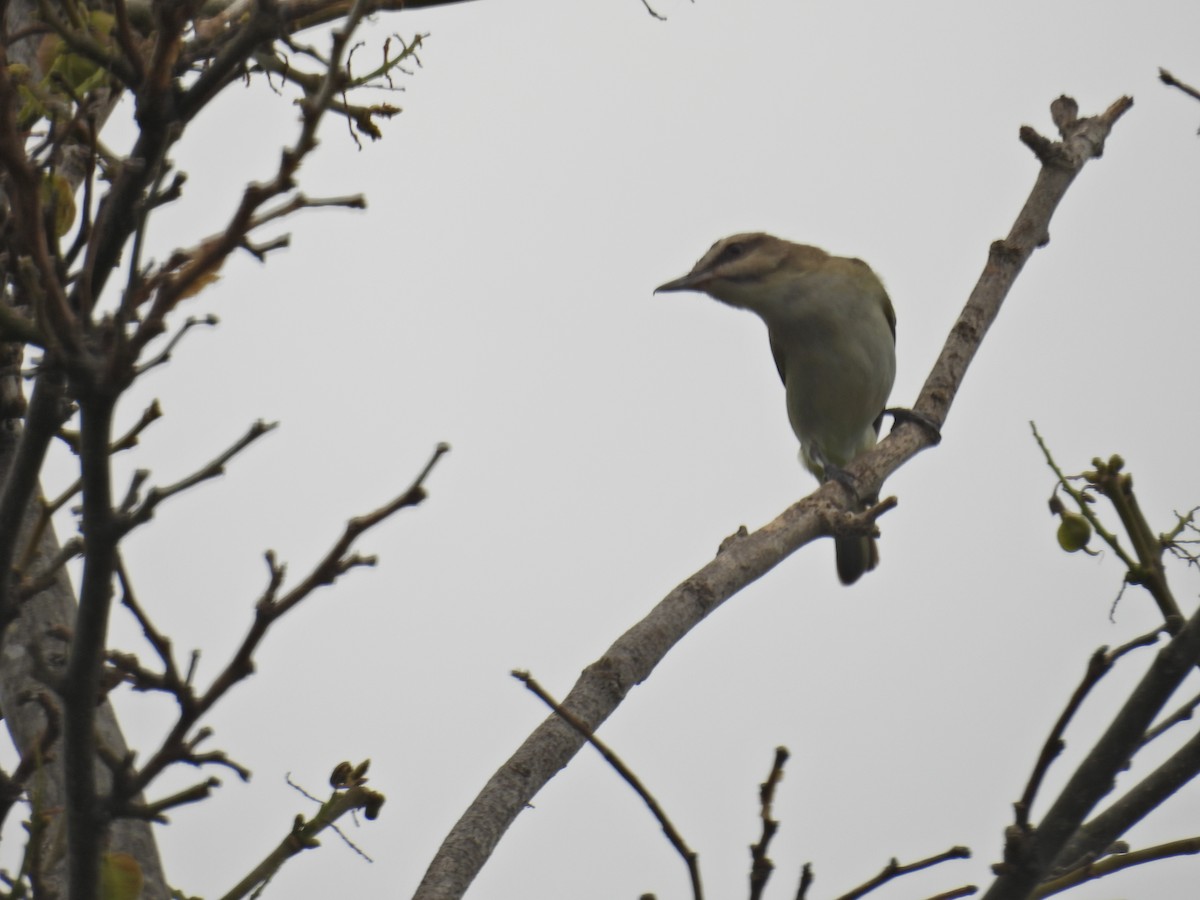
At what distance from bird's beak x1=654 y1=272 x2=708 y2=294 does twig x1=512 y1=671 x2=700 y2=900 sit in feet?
16.8

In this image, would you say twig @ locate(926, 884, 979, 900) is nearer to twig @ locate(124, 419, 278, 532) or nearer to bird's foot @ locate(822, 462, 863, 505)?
twig @ locate(124, 419, 278, 532)

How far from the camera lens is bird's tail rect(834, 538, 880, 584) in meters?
8.95

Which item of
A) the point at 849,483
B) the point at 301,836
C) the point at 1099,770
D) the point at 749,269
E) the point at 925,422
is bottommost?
the point at 1099,770

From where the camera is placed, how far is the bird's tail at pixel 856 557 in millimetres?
8953

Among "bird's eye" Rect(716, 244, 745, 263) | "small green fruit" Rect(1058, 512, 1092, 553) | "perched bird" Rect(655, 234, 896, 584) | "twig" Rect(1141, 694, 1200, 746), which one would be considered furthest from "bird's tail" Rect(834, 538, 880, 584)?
"twig" Rect(1141, 694, 1200, 746)

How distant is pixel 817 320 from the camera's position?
7.65m

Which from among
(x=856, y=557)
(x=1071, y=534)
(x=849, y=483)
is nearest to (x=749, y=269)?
Result: (x=856, y=557)

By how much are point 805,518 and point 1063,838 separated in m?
2.39

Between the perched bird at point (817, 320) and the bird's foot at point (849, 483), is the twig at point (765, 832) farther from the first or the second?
the perched bird at point (817, 320)

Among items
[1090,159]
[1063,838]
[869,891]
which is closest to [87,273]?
[869,891]

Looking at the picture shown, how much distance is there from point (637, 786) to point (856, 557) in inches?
289

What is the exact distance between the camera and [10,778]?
2.24 m

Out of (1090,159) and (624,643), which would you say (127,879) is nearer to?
(624,643)

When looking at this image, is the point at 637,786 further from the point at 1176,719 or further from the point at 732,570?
the point at 732,570
